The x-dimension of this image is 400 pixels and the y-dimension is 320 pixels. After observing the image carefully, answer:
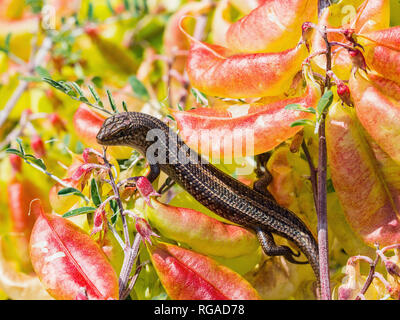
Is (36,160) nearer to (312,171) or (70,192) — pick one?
(70,192)

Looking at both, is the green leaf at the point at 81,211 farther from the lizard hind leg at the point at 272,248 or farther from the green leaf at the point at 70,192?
the lizard hind leg at the point at 272,248

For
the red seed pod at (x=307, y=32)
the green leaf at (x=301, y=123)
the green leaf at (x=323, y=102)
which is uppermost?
the red seed pod at (x=307, y=32)

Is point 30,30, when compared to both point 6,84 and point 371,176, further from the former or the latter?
point 371,176

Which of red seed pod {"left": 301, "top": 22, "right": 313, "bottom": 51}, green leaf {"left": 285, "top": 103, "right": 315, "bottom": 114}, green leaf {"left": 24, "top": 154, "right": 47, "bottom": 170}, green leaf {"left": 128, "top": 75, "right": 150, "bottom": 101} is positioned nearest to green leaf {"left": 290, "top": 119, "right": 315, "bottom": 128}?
green leaf {"left": 285, "top": 103, "right": 315, "bottom": 114}

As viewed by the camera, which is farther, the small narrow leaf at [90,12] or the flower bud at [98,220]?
the small narrow leaf at [90,12]

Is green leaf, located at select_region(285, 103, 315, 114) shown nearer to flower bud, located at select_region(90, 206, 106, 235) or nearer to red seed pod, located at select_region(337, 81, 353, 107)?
red seed pod, located at select_region(337, 81, 353, 107)

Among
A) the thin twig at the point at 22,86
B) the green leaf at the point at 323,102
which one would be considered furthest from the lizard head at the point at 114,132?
the thin twig at the point at 22,86

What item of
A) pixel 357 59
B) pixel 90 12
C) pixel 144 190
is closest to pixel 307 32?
pixel 357 59

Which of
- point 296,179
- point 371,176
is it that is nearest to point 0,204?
point 296,179
